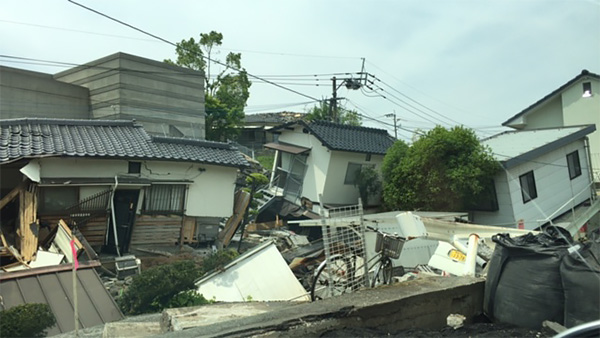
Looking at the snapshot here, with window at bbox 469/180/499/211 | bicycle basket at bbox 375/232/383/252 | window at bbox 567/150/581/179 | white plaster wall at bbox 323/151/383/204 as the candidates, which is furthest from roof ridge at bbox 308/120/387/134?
bicycle basket at bbox 375/232/383/252

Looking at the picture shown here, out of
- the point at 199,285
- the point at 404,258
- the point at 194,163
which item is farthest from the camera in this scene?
the point at 194,163

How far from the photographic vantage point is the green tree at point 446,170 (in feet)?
44.0

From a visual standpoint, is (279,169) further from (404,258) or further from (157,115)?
(404,258)

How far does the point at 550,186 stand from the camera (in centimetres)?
1490

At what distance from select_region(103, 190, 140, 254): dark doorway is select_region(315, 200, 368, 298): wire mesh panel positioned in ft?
25.1

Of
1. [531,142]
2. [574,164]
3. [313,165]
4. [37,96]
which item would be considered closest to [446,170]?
[531,142]

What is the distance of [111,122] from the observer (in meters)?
12.6

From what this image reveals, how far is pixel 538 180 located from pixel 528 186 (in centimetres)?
46

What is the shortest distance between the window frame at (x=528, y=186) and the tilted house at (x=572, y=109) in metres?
5.08

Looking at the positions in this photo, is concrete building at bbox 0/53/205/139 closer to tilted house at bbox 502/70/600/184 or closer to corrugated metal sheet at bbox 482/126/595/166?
corrugated metal sheet at bbox 482/126/595/166

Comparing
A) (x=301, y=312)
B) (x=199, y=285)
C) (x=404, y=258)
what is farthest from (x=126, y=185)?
(x=301, y=312)

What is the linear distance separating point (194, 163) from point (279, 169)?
7.37 m

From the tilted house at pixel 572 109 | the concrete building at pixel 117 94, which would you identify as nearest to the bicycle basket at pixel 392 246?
the concrete building at pixel 117 94

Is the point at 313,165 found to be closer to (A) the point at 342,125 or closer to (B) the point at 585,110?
(A) the point at 342,125
